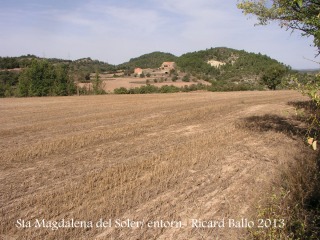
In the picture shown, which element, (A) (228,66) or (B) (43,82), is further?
(A) (228,66)

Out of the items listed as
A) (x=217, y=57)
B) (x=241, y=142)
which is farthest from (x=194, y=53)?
(x=241, y=142)

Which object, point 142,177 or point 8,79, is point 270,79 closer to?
point 142,177

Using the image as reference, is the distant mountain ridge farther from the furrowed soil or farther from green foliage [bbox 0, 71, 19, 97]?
the furrowed soil

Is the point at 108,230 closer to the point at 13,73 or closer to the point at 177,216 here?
the point at 177,216

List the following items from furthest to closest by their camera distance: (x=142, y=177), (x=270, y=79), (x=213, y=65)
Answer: (x=213, y=65) < (x=270, y=79) < (x=142, y=177)

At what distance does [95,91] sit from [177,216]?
5946 centimetres

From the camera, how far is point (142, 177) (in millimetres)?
7891

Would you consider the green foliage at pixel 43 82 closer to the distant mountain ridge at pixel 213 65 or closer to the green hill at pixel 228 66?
the distant mountain ridge at pixel 213 65

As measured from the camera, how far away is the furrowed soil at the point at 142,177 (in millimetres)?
5488

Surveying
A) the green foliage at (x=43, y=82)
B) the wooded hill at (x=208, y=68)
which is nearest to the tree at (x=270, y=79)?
the wooded hill at (x=208, y=68)
